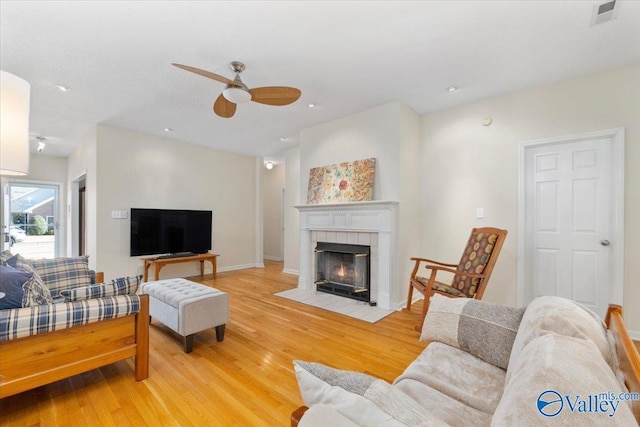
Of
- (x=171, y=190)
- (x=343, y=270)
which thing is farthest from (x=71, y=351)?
(x=171, y=190)

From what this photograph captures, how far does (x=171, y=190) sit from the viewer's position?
5.09m

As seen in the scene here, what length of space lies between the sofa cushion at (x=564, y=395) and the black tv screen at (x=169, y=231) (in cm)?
516

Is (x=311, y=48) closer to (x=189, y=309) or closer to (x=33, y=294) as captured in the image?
(x=189, y=309)

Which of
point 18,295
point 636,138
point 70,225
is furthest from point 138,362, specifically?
point 70,225

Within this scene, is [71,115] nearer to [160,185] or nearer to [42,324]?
[160,185]

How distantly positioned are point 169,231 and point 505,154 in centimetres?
520

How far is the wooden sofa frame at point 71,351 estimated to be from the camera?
1.52 metres

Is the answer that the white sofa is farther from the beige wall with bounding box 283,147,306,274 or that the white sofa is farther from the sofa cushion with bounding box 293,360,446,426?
the beige wall with bounding box 283,147,306,274

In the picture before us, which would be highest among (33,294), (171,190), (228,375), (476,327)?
(171,190)

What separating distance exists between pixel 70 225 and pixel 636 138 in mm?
8794

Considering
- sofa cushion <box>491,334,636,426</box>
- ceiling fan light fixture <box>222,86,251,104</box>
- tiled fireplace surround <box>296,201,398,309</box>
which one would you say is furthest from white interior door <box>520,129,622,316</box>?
ceiling fan light fixture <box>222,86,251,104</box>

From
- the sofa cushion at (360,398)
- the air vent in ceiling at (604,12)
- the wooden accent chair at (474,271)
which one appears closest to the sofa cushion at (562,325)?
the sofa cushion at (360,398)

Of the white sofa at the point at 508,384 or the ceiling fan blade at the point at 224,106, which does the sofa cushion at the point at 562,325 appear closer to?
the white sofa at the point at 508,384

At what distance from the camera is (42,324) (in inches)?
61.7
